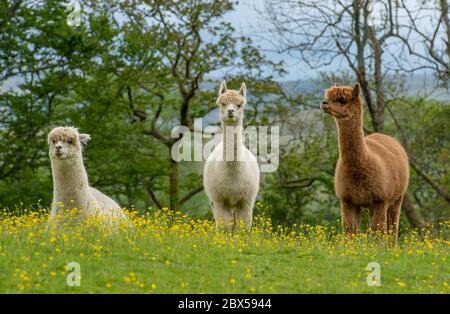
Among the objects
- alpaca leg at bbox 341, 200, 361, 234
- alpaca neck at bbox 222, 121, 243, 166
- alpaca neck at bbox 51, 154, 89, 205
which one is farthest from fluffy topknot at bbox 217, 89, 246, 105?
alpaca neck at bbox 51, 154, 89, 205

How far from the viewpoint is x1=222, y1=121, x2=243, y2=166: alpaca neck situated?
41.3 feet

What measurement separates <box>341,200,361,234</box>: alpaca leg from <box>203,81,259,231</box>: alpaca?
1473 mm

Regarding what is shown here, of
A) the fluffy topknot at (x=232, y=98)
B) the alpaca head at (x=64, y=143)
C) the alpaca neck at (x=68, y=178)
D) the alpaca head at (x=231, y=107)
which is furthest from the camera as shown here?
the fluffy topknot at (x=232, y=98)

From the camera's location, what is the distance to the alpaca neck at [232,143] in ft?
41.3

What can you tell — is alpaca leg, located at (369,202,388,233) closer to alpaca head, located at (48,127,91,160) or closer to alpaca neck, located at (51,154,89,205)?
alpaca neck, located at (51,154,89,205)

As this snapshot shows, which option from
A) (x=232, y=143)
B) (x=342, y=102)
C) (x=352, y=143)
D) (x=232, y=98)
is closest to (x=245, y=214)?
(x=232, y=143)

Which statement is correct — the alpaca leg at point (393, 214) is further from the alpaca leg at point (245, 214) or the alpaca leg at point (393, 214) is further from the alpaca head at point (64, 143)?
the alpaca head at point (64, 143)

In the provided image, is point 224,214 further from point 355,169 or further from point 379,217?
point 379,217

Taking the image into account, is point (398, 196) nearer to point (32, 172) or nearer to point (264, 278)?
point (264, 278)

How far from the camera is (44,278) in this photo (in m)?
8.62

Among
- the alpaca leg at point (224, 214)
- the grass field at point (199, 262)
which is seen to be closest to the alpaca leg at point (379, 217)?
the grass field at point (199, 262)

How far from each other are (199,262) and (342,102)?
3.74 metres

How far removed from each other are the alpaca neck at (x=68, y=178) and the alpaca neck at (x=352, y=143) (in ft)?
12.7
